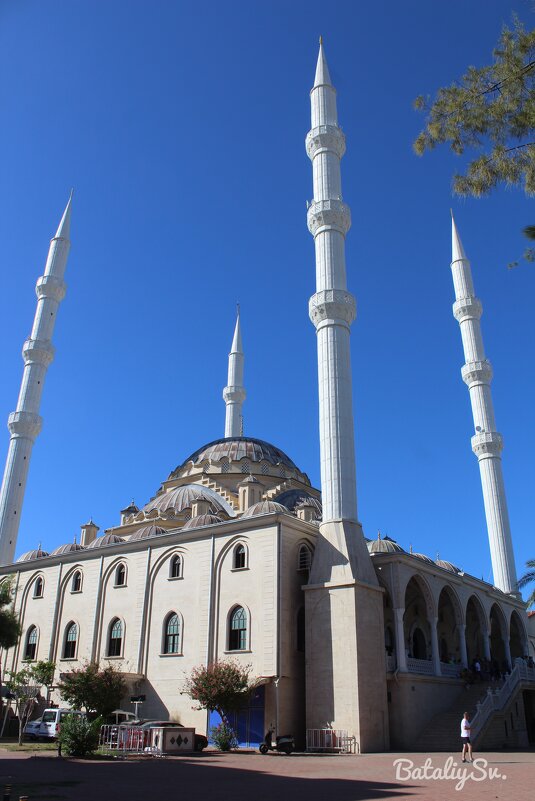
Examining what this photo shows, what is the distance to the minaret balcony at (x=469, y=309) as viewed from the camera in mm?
43219

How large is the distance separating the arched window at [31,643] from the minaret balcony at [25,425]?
39.3 feet

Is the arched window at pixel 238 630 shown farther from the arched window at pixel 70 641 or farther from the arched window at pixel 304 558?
the arched window at pixel 70 641

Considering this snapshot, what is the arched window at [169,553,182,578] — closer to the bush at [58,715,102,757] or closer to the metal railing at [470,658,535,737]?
the bush at [58,715,102,757]

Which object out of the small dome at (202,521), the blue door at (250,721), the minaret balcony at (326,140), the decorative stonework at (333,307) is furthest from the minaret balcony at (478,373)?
the blue door at (250,721)

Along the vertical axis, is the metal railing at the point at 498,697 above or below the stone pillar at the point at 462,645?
below

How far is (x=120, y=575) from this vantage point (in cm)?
3123

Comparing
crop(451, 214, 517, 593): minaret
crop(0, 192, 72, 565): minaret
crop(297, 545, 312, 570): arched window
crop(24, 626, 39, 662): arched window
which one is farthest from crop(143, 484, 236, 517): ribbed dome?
crop(451, 214, 517, 593): minaret

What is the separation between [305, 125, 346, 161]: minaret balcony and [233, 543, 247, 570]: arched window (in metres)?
19.8

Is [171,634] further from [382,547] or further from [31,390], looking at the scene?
[31,390]

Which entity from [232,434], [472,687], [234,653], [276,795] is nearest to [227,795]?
[276,795]

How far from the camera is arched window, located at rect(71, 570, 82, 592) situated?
32.7 metres

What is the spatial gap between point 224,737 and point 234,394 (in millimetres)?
30415

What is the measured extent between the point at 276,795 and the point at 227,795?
0.84m

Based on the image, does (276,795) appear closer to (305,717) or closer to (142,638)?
(305,717)
